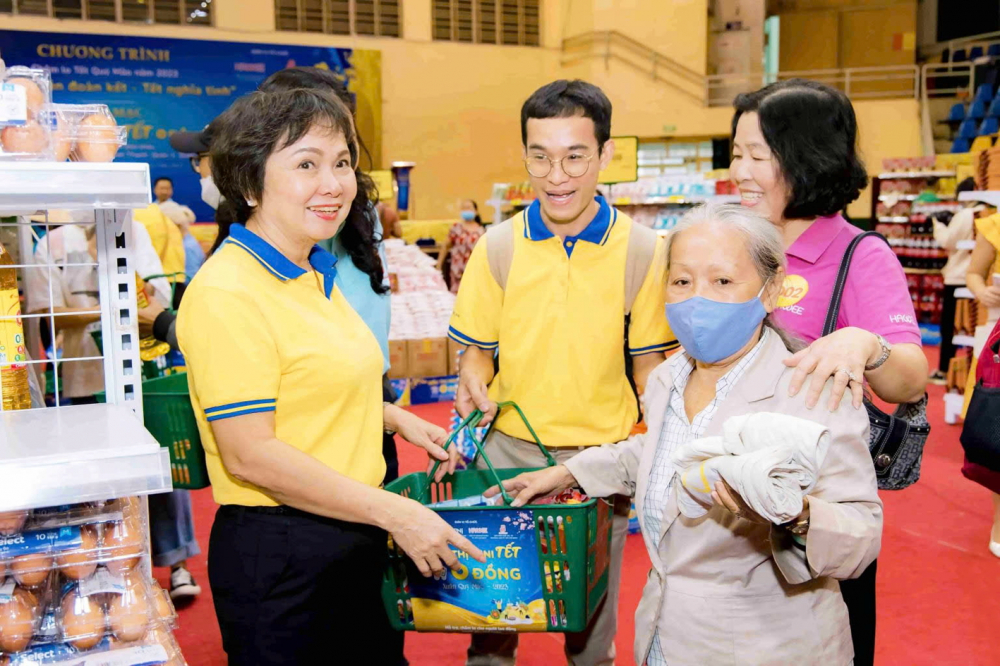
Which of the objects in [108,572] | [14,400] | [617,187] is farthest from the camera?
[617,187]

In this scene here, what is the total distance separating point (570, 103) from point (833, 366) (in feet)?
3.92

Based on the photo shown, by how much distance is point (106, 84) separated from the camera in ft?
49.1

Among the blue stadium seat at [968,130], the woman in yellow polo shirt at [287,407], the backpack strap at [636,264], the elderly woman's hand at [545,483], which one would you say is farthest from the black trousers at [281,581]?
the blue stadium seat at [968,130]

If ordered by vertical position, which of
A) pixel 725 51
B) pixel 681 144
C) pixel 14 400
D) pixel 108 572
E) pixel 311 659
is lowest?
pixel 311 659

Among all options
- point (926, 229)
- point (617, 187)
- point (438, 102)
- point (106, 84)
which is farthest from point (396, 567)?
point (438, 102)

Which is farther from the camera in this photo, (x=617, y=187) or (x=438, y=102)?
(x=438, y=102)

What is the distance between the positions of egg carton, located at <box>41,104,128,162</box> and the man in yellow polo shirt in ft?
4.00

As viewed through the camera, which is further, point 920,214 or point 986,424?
point 920,214

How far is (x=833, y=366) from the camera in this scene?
166 centimetres

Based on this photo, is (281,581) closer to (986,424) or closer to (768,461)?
(768,461)

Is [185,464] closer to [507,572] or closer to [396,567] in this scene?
[396,567]

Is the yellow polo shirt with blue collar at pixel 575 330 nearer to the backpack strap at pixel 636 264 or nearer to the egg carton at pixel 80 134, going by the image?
the backpack strap at pixel 636 264

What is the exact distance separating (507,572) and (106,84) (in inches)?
602

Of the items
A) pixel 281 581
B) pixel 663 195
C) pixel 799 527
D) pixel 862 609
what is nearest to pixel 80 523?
pixel 281 581
